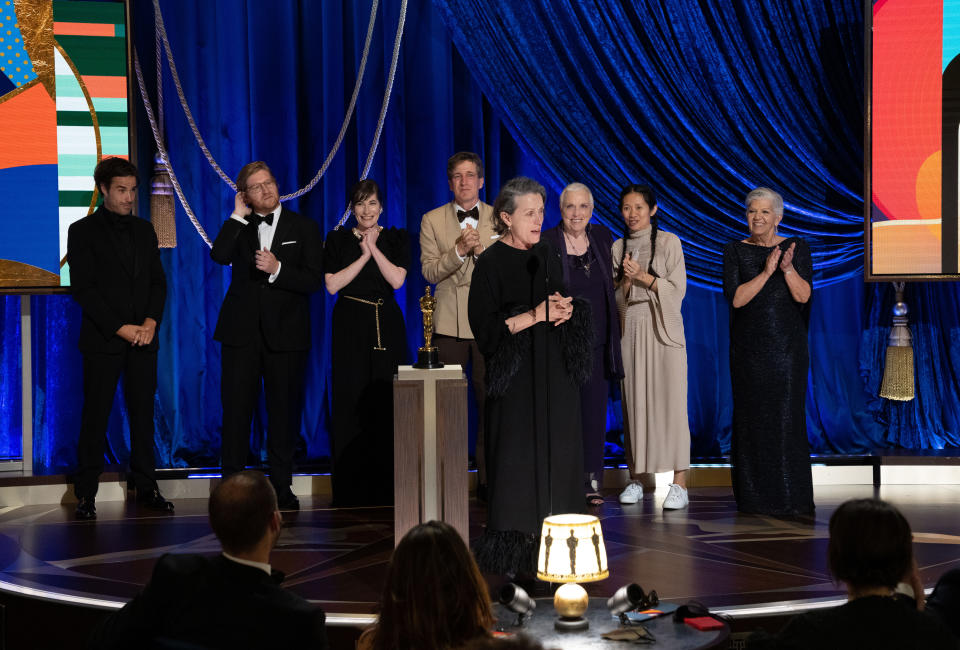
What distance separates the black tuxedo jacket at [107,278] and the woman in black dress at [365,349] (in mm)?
896

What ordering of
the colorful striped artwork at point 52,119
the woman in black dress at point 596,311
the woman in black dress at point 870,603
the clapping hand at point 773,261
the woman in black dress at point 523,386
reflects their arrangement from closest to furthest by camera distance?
the woman in black dress at point 870,603, the woman in black dress at point 523,386, the clapping hand at point 773,261, the woman in black dress at point 596,311, the colorful striped artwork at point 52,119

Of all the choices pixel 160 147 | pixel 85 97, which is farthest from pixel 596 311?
pixel 85 97

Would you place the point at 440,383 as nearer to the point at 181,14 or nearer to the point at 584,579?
the point at 584,579

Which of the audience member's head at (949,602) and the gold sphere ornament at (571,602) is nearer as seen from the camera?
the audience member's head at (949,602)

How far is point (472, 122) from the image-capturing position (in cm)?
627

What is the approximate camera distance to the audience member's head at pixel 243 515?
2.24 meters

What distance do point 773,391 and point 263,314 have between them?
2419 mm

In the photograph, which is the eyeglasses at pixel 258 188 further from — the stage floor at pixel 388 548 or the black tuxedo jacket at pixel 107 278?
the stage floor at pixel 388 548

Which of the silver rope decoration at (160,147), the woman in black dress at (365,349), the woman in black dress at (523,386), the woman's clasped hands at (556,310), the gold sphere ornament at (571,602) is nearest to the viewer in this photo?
the gold sphere ornament at (571,602)

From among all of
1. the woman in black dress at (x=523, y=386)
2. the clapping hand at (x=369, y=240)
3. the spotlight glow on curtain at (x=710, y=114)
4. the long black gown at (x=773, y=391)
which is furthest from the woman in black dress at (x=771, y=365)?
the clapping hand at (x=369, y=240)

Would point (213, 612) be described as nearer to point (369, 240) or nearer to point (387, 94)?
point (369, 240)

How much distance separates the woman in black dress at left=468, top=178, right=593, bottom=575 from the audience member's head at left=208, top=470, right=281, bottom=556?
1.67 metres

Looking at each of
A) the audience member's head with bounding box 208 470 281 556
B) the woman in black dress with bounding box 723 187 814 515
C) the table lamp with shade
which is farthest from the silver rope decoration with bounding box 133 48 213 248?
the audience member's head with bounding box 208 470 281 556

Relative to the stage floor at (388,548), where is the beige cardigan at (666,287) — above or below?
above
